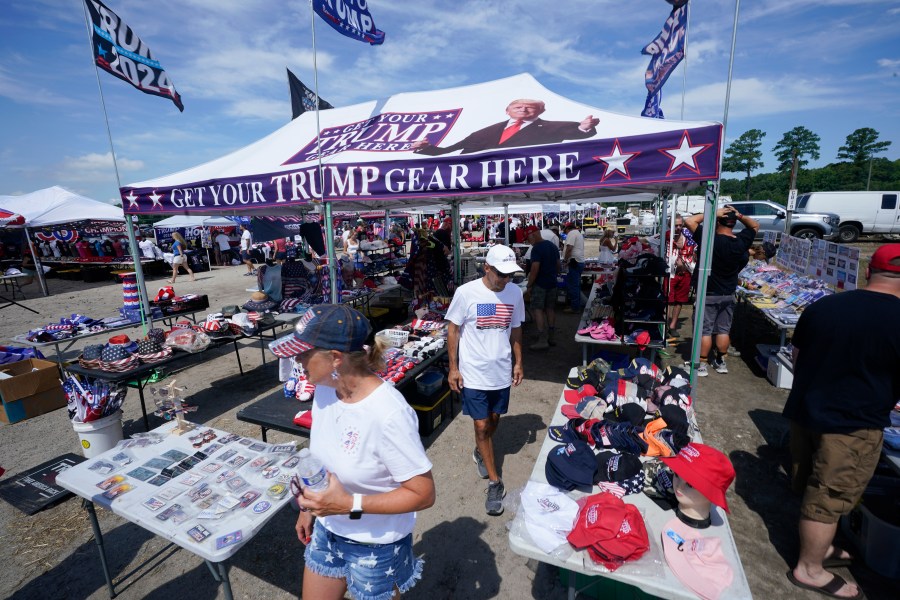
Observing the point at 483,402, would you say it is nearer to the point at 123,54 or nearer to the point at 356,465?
the point at 356,465

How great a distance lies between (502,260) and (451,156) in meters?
1.67

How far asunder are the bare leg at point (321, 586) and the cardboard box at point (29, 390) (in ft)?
19.5

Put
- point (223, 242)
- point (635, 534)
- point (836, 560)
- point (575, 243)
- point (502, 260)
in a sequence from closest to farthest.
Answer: point (635, 534) → point (836, 560) → point (502, 260) → point (575, 243) → point (223, 242)

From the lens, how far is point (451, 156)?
4172mm

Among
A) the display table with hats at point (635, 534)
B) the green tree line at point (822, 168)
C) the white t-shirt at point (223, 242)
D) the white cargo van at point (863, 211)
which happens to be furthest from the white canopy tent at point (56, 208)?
the green tree line at point (822, 168)

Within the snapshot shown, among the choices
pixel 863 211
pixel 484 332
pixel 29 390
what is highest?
pixel 863 211

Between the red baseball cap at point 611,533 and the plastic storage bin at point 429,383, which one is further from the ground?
the red baseball cap at point 611,533

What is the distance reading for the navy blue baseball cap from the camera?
243 cm

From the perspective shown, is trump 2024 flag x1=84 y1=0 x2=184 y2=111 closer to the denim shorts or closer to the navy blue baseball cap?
the navy blue baseball cap

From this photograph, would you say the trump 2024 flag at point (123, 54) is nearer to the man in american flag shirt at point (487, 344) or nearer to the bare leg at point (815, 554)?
the man in american flag shirt at point (487, 344)

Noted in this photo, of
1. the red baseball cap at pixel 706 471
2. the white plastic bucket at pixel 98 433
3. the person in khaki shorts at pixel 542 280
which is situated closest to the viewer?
the red baseball cap at pixel 706 471

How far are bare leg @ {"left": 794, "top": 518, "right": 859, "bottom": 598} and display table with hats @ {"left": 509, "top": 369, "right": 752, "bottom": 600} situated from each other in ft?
2.93

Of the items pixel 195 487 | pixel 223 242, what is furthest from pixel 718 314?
pixel 223 242

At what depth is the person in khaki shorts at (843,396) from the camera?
223cm
